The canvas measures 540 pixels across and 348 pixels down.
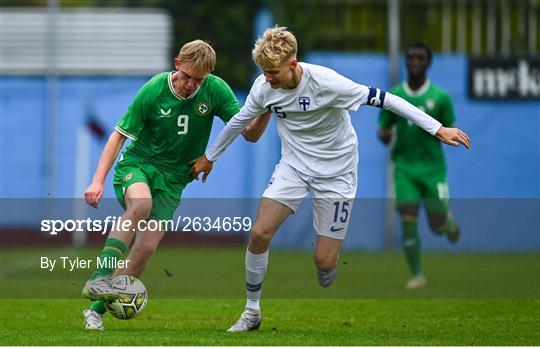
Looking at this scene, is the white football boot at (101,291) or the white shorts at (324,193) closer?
the white football boot at (101,291)

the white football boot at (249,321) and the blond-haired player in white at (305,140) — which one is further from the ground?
the blond-haired player in white at (305,140)

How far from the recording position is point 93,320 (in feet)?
30.3

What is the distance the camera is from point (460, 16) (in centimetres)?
2202

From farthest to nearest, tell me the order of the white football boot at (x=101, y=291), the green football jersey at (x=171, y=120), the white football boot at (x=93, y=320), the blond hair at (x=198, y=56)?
the green football jersey at (x=171, y=120) < the white football boot at (x=93, y=320) < the blond hair at (x=198, y=56) < the white football boot at (x=101, y=291)

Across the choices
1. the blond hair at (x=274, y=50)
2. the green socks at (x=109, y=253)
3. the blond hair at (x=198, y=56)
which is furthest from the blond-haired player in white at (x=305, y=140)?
the green socks at (x=109, y=253)

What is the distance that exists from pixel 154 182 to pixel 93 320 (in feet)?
3.58

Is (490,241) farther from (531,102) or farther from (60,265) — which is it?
(60,265)

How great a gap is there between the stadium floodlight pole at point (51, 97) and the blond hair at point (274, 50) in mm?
13886

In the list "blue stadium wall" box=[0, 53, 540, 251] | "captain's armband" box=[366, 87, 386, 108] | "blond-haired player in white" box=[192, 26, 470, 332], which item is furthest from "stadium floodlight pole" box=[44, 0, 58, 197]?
"captain's armband" box=[366, 87, 386, 108]

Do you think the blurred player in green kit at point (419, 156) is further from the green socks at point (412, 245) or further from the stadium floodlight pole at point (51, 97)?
the stadium floodlight pole at point (51, 97)

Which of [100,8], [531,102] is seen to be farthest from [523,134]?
[100,8]

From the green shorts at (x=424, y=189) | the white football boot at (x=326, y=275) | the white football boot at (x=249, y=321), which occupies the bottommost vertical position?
the green shorts at (x=424, y=189)

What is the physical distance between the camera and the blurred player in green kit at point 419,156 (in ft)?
45.6

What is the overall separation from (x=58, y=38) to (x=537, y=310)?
13.4 meters
